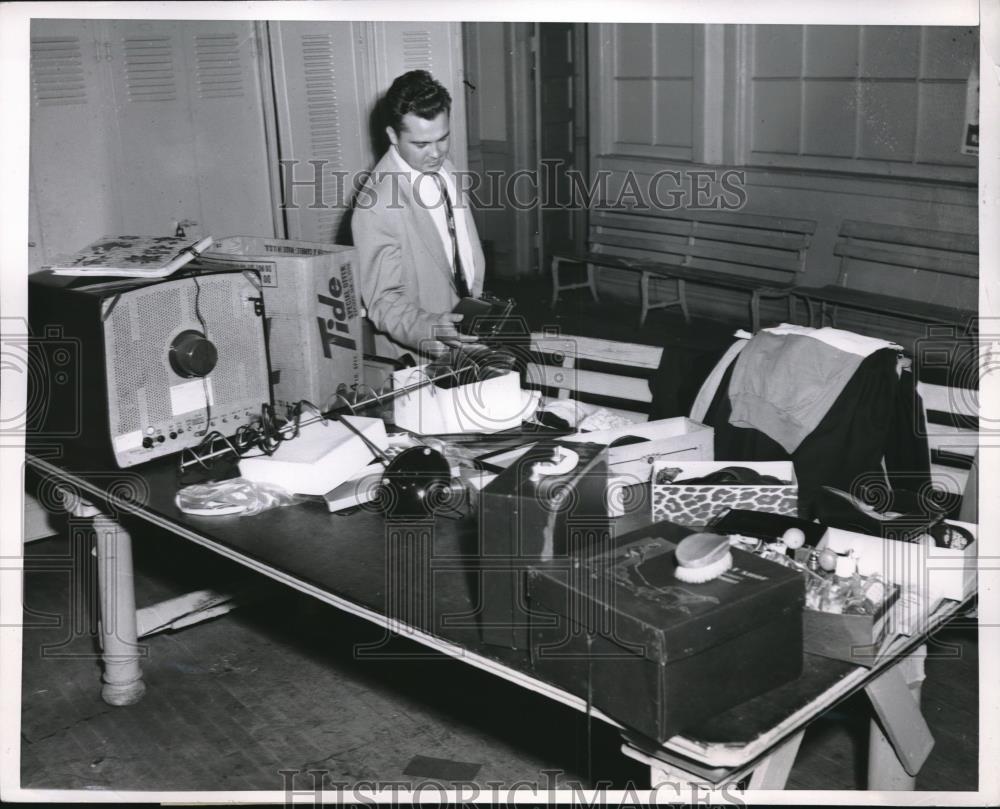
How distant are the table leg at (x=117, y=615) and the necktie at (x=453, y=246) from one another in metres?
1.42

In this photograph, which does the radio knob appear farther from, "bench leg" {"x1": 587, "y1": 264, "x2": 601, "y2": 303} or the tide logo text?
"bench leg" {"x1": 587, "y1": 264, "x2": 601, "y2": 303}

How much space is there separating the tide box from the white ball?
4.95ft

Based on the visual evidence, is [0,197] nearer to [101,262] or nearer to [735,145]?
[101,262]

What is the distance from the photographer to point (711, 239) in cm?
669

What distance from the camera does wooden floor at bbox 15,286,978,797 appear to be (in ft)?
8.96

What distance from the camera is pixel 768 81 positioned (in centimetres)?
632

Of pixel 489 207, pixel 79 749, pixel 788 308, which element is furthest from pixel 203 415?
pixel 489 207

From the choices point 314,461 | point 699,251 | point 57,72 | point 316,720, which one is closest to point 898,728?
point 314,461

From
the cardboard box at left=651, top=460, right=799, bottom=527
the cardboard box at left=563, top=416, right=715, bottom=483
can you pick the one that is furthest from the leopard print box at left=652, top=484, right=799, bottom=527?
the cardboard box at left=563, top=416, right=715, bottom=483

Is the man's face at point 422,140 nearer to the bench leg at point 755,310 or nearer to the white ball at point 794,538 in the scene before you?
the white ball at point 794,538

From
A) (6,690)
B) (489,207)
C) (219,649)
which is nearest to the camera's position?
(6,690)

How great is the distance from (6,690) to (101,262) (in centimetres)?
116

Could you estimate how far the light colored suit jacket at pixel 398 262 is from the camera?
3299mm

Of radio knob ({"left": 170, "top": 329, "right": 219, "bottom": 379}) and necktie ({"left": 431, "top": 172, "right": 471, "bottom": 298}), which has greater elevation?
necktie ({"left": 431, "top": 172, "right": 471, "bottom": 298})
